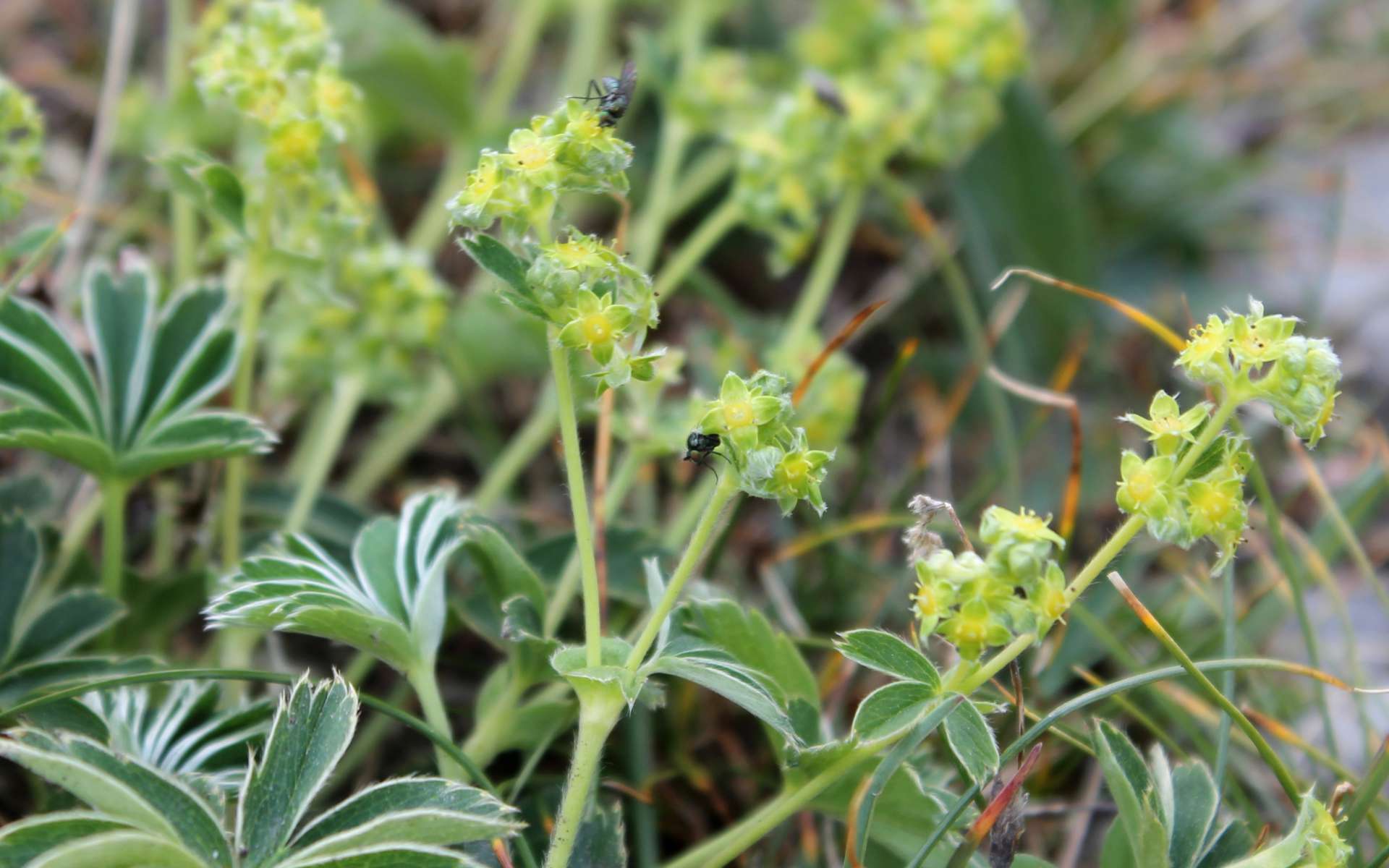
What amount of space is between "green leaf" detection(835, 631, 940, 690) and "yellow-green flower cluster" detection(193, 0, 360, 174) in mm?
837

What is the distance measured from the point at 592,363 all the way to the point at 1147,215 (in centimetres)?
178

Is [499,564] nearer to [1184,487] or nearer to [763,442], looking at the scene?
[763,442]

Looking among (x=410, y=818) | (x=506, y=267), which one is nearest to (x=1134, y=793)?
(x=410, y=818)

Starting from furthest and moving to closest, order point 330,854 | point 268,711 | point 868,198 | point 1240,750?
1. point 868,198
2. point 1240,750
3. point 268,711
4. point 330,854

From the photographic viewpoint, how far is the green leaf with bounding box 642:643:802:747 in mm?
983

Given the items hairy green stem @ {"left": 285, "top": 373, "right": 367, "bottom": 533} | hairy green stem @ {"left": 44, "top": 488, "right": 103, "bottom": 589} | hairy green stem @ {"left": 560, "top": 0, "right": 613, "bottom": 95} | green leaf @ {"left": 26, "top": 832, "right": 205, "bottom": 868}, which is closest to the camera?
green leaf @ {"left": 26, "top": 832, "right": 205, "bottom": 868}

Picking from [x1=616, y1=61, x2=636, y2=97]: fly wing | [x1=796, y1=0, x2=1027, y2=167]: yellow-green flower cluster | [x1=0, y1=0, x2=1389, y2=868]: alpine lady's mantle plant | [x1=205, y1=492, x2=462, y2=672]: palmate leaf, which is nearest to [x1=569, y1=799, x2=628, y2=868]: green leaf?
[x1=0, y1=0, x2=1389, y2=868]: alpine lady's mantle plant

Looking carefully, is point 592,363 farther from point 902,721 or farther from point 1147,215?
point 1147,215

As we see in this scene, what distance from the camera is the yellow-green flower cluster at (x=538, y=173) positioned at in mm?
994

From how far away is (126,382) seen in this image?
1.37m

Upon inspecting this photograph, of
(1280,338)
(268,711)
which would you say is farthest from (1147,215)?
(268,711)

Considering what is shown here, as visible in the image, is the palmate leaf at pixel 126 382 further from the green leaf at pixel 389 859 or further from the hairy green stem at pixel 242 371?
the green leaf at pixel 389 859

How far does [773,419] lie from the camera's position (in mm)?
959

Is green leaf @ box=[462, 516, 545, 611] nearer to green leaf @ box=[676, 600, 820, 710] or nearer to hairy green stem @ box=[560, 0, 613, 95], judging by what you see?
green leaf @ box=[676, 600, 820, 710]
